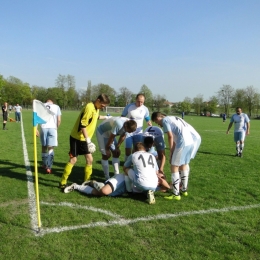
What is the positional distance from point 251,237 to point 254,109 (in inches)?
3146

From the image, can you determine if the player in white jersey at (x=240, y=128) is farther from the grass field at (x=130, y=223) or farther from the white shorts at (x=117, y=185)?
the white shorts at (x=117, y=185)

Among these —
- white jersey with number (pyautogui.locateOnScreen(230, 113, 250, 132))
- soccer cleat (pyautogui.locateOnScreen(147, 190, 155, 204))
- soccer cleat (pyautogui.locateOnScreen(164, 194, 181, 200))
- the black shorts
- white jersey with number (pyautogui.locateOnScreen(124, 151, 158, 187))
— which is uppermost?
white jersey with number (pyautogui.locateOnScreen(230, 113, 250, 132))

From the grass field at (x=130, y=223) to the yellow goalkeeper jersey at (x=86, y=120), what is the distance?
1.23 m

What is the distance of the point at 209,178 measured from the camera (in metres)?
7.03

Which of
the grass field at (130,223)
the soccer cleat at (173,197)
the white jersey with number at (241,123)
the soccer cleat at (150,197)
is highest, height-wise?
the white jersey with number at (241,123)

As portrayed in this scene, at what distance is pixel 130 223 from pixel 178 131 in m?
2.03

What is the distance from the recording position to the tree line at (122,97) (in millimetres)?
76062

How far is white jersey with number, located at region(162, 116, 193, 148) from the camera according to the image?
17.3ft

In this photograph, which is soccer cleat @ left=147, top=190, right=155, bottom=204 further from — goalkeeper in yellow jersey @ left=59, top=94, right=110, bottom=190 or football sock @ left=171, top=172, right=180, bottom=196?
goalkeeper in yellow jersey @ left=59, top=94, right=110, bottom=190

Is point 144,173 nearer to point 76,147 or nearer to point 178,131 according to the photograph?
point 178,131

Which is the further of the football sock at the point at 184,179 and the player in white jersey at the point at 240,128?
the player in white jersey at the point at 240,128

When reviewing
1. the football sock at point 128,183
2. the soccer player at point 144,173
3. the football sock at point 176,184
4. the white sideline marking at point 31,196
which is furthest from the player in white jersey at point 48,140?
the football sock at point 176,184

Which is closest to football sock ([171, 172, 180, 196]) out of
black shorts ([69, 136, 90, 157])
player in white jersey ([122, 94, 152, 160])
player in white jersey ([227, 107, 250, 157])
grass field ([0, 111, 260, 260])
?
grass field ([0, 111, 260, 260])

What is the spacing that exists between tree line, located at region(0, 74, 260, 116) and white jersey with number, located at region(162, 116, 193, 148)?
221 feet
